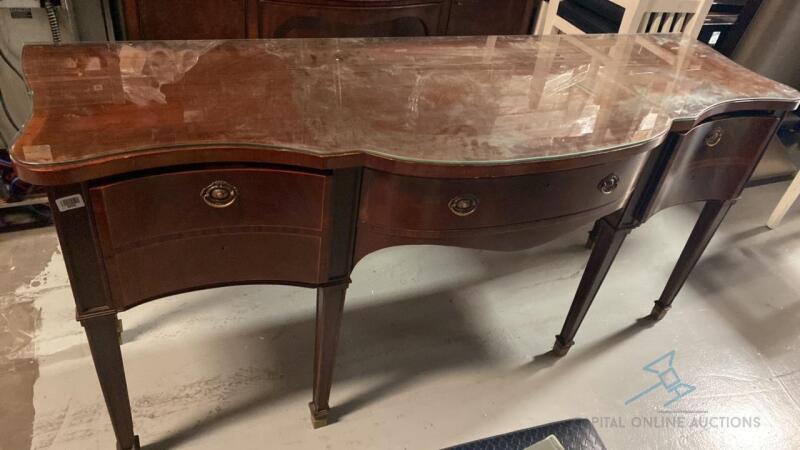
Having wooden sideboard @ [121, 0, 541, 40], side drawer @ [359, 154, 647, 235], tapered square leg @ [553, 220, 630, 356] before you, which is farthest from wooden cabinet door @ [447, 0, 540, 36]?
side drawer @ [359, 154, 647, 235]

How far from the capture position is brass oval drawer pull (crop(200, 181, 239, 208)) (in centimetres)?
77

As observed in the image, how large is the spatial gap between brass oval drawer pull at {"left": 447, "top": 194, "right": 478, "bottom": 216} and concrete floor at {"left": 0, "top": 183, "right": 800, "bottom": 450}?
1.96ft

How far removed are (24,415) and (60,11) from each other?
92cm

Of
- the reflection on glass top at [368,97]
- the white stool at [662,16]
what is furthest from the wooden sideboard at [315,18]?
the reflection on glass top at [368,97]

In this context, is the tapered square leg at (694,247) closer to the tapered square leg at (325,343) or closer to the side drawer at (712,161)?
the side drawer at (712,161)

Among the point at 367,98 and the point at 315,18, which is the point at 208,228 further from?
the point at 315,18

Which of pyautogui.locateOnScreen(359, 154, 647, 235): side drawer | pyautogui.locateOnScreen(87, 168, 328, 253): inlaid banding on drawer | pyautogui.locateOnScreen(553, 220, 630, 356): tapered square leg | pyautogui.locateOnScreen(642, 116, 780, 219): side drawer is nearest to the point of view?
pyautogui.locateOnScreen(87, 168, 328, 253): inlaid banding on drawer

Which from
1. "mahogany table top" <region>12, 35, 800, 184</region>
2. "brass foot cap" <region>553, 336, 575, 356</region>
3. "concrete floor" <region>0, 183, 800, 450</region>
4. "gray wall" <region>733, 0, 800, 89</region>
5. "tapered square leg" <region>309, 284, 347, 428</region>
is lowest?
"concrete floor" <region>0, 183, 800, 450</region>

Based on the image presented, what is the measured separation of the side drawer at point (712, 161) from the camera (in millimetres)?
1123

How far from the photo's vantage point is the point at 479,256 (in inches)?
70.0

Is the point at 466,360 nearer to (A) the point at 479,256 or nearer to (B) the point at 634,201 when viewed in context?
(A) the point at 479,256

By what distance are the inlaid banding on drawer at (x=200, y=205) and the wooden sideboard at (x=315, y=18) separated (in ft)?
2.48

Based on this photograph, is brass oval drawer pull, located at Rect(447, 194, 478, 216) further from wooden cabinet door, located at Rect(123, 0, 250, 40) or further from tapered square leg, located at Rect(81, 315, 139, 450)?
wooden cabinet door, located at Rect(123, 0, 250, 40)

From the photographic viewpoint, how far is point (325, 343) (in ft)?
3.54
